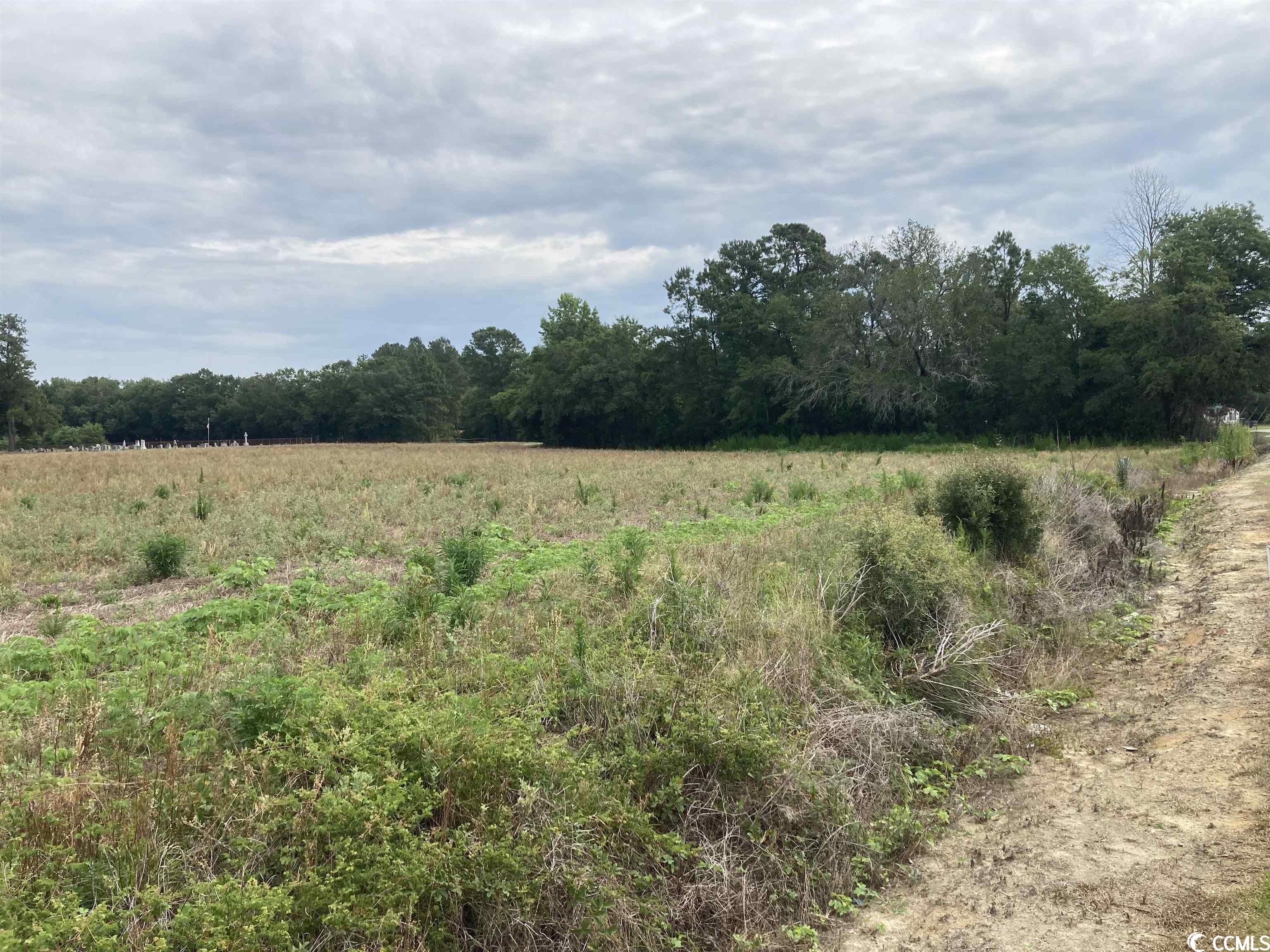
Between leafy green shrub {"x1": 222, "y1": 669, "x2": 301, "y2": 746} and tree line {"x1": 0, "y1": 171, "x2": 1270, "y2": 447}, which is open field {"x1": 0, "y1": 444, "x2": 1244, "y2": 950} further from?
tree line {"x1": 0, "y1": 171, "x2": 1270, "y2": 447}

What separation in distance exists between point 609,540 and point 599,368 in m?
49.3

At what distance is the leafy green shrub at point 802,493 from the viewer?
15672 millimetres

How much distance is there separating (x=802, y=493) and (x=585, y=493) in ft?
15.4

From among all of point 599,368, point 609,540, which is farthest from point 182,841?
point 599,368

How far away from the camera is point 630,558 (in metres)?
8.46

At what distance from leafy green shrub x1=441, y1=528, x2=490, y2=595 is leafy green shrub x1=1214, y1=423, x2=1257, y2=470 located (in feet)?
74.7

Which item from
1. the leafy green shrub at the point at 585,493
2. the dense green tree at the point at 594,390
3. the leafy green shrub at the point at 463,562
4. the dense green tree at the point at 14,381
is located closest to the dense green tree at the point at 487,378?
the dense green tree at the point at 594,390

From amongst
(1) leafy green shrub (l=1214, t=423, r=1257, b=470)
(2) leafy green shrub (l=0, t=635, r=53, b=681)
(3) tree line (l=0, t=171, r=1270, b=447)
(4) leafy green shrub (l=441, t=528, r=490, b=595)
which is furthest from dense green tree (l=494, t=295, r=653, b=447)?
(2) leafy green shrub (l=0, t=635, r=53, b=681)

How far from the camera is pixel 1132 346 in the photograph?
1348 inches

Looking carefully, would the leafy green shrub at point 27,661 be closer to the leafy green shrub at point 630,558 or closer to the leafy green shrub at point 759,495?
the leafy green shrub at point 630,558

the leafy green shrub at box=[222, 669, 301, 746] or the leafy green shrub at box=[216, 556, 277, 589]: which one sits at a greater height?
the leafy green shrub at box=[216, 556, 277, 589]

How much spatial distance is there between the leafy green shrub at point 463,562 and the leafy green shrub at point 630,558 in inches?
60.0

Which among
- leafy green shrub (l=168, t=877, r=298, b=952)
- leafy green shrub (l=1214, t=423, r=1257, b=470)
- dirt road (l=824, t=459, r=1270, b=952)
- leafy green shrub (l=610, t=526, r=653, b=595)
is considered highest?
leafy green shrub (l=1214, t=423, r=1257, b=470)

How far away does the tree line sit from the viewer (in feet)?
108
